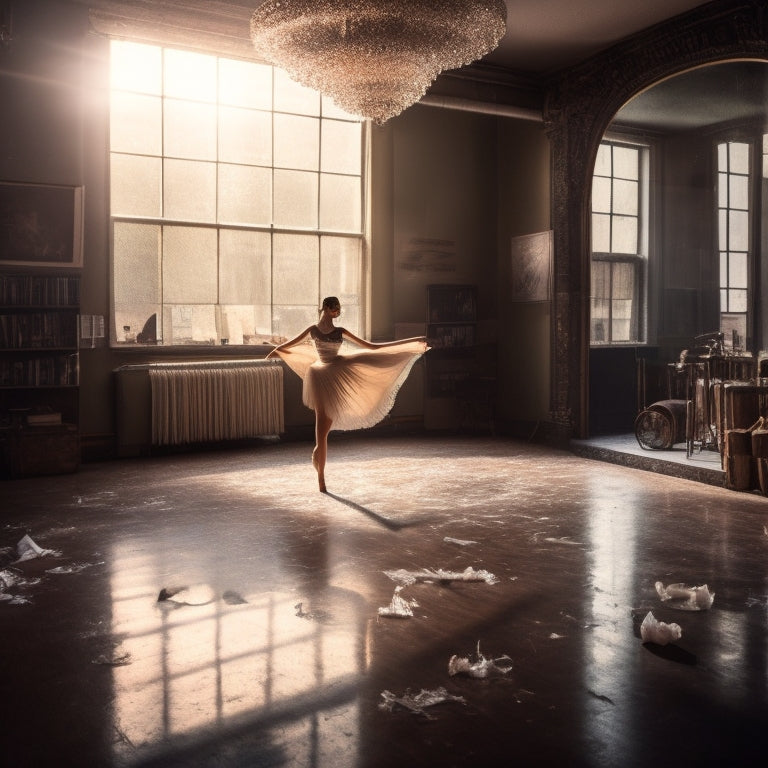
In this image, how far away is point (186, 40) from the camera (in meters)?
7.72

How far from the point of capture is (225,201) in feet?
29.2

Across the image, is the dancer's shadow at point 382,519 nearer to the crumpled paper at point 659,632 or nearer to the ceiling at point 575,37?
the crumpled paper at point 659,632

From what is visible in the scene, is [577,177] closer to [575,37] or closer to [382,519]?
[575,37]

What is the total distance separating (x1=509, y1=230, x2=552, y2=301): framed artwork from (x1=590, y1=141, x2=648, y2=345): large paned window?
71 centimetres

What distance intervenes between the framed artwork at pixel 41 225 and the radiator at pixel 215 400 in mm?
1467

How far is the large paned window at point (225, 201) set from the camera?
838 cm

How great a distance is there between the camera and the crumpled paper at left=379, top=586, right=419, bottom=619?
3.69 meters

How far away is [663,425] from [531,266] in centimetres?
282

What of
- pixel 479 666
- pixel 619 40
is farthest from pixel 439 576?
pixel 619 40

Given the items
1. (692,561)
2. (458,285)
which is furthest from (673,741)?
(458,285)

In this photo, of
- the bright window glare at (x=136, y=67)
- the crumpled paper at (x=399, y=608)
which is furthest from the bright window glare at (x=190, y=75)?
the crumpled paper at (x=399, y=608)

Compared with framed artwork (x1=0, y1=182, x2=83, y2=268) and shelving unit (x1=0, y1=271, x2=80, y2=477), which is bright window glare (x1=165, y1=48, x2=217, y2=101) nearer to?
framed artwork (x1=0, y1=182, x2=83, y2=268)

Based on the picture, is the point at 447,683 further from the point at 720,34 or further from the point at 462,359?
→ the point at 462,359

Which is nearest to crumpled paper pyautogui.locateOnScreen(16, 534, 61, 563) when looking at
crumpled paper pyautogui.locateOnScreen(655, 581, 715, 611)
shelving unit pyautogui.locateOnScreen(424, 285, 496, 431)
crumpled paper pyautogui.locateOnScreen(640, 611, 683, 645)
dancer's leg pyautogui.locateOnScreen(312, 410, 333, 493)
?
dancer's leg pyautogui.locateOnScreen(312, 410, 333, 493)
